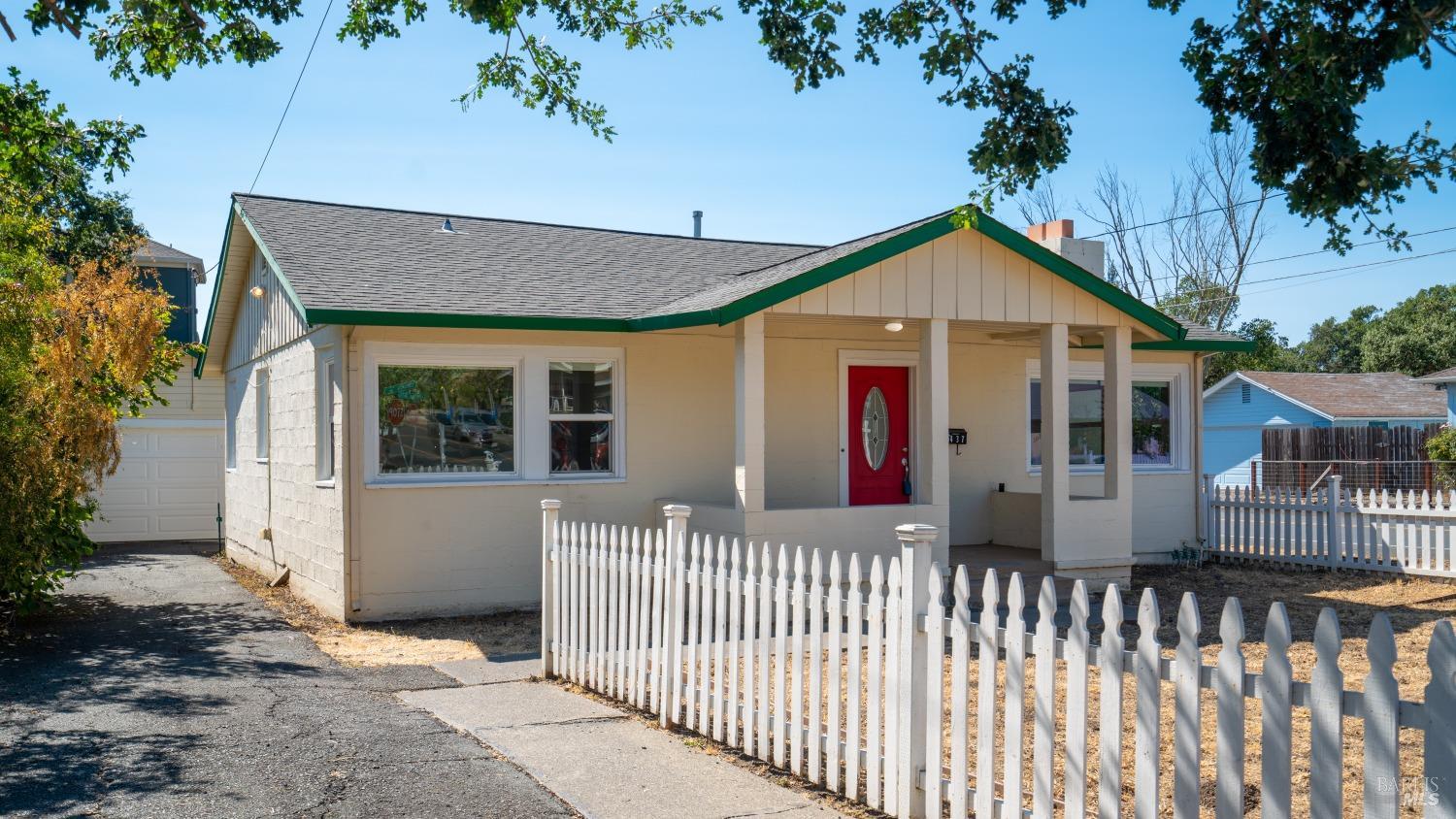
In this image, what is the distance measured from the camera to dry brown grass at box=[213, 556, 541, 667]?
9367mm

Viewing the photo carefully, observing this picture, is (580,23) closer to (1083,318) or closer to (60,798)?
(1083,318)

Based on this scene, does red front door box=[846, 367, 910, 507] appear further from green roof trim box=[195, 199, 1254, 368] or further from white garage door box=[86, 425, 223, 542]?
white garage door box=[86, 425, 223, 542]

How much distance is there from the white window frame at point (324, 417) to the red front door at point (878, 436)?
576 centimetres

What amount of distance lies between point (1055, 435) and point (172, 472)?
15.9m

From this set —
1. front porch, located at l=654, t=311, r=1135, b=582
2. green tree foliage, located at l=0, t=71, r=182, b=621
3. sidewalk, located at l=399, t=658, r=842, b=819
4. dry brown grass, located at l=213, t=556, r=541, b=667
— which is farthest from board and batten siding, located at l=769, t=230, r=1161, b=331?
green tree foliage, located at l=0, t=71, r=182, b=621

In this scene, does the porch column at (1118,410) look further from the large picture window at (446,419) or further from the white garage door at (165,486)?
the white garage door at (165,486)

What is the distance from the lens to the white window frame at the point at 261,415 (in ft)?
49.4

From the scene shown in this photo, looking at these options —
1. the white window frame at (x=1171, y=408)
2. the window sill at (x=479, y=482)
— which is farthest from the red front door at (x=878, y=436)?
the window sill at (x=479, y=482)

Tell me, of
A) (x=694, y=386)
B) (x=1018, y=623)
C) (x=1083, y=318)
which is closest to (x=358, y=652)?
(x=694, y=386)

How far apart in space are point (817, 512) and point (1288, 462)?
22246 millimetres

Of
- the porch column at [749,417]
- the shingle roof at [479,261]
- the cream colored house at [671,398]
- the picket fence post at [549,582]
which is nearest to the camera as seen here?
the picket fence post at [549,582]

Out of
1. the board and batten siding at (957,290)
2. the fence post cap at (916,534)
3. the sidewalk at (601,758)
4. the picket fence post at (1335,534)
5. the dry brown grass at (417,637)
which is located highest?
the board and batten siding at (957,290)

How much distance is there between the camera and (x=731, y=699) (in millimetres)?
6070

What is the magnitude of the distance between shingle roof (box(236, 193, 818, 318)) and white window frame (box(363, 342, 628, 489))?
0.48m
